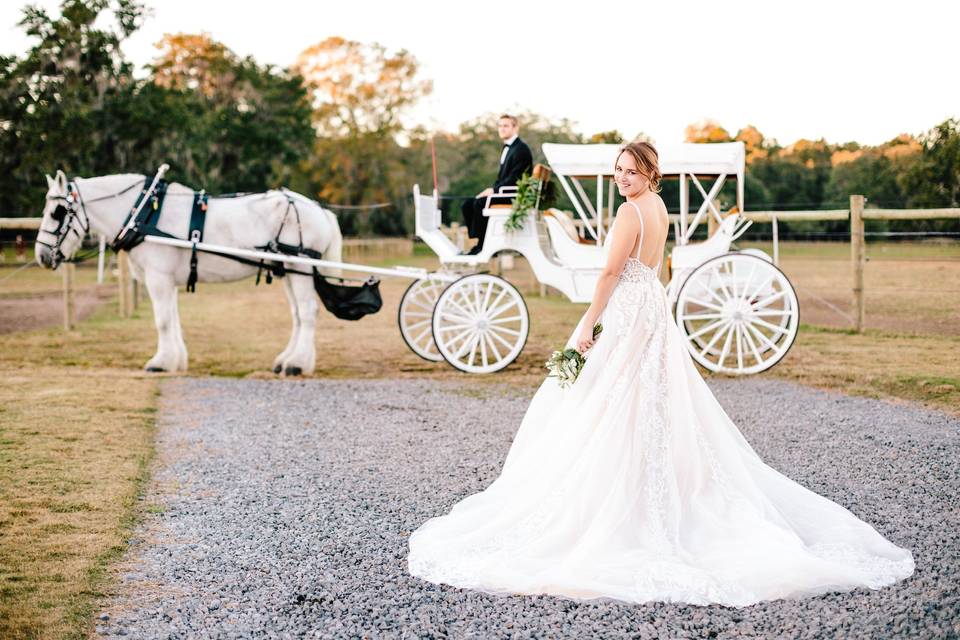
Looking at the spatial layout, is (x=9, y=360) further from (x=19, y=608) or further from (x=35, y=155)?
(x=35, y=155)

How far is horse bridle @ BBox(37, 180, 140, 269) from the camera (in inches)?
342

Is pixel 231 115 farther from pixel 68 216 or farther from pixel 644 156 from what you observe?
pixel 644 156

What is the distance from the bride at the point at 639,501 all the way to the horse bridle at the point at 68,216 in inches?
251

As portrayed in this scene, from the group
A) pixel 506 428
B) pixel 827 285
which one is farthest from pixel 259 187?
pixel 506 428

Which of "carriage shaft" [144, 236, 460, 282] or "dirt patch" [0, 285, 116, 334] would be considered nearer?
"carriage shaft" [144, 236, 460, 282]

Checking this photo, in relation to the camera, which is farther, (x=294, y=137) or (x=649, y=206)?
(x=294, y=137)

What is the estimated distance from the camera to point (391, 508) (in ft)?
15.0

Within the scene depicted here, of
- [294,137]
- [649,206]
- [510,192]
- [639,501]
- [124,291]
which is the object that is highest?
[294,137]

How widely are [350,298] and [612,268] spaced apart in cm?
539

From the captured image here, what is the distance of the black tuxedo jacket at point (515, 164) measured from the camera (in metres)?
8.49

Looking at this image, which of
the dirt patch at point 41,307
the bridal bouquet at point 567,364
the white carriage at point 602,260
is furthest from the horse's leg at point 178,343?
the bridal bouquet at point 567,364

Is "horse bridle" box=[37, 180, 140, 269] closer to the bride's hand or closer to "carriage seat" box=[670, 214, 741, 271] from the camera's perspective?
"carriage seat" box=[670, 214, 741, 271]

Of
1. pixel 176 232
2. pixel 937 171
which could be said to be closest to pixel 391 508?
pixel 176 232

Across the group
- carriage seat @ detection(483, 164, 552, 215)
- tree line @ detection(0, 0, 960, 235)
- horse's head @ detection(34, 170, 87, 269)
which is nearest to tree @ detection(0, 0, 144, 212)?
tree line @ detection(0, 0, 960, 235)
